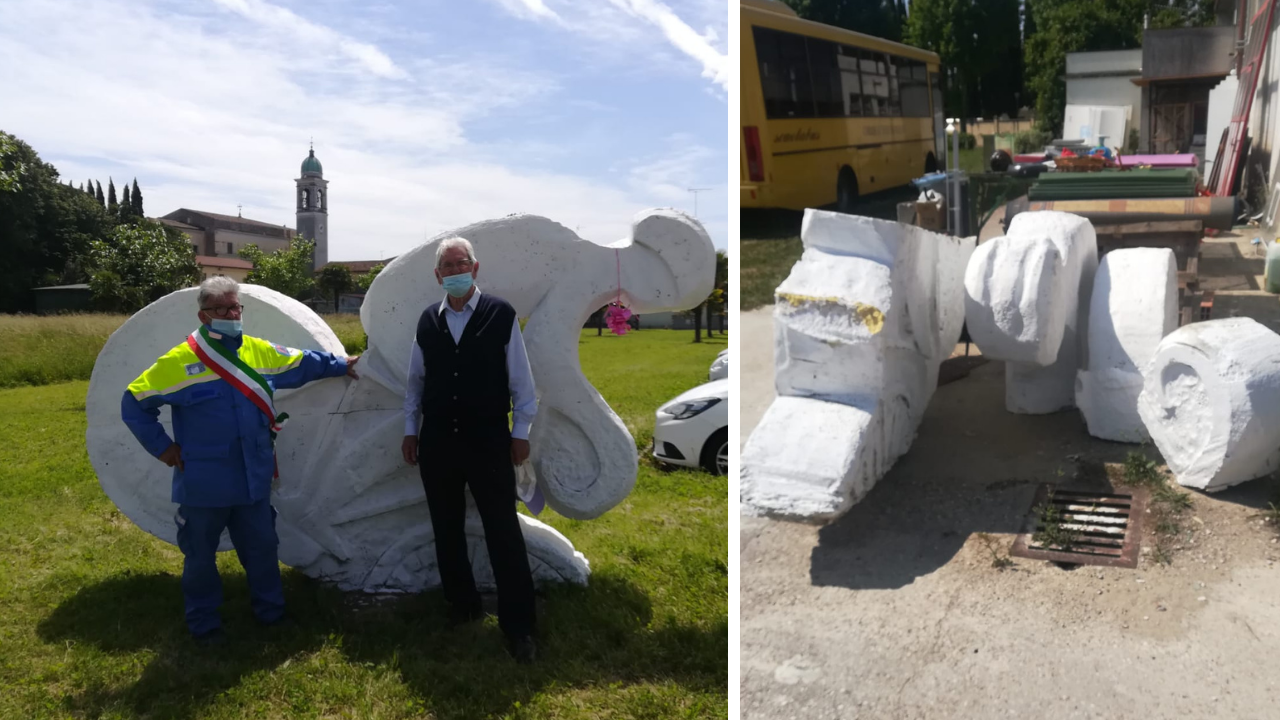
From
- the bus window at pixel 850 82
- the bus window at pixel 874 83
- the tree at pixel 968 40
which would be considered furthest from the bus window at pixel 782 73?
the tree at pixel 968 40

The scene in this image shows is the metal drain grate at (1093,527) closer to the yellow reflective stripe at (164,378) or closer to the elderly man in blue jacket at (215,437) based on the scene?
the elderly man in blue jacket at (215,437)

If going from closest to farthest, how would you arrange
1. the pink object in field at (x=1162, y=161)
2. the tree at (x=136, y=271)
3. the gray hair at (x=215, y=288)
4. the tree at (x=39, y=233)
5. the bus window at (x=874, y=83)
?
the gray hair at (x=215, y=288), the bus window at (x=874, y=83), the pink object in field at (x=1162, y=161), the tree at (x=136, y=271), the tree at (x=39, y=233)

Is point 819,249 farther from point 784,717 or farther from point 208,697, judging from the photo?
point 208,697

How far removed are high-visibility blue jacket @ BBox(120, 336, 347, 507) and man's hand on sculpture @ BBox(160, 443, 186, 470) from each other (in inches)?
0.6

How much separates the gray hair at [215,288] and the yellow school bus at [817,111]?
293 inches

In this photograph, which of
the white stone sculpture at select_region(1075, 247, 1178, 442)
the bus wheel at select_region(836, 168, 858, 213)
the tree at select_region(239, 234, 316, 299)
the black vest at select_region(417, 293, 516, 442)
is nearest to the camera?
the black vest at select_region(417, 293, 516, 442)

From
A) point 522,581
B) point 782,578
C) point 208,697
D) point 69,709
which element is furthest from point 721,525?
point 69,709

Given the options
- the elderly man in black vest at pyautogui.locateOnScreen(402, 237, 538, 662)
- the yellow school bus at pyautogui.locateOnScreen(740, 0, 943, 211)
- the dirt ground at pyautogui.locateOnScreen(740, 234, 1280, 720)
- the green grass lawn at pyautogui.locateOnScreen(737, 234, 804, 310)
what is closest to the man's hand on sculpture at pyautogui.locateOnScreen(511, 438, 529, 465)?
the elderly man in black vest at pyautogui.locateOnScreen(402, 237, 538, 662)

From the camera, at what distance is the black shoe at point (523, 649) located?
3535 mm

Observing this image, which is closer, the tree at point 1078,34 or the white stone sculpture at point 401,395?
the white stone sculpture at point 401,395

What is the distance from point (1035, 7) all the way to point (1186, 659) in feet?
92.8

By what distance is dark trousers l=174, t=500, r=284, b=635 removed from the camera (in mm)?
3736

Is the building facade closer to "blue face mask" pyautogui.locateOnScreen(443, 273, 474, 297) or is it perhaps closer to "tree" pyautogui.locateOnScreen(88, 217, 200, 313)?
"tree" pyautogui.locateOnScreen(88, 217, 200, 313)

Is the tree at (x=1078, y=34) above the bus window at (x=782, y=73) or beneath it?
above
